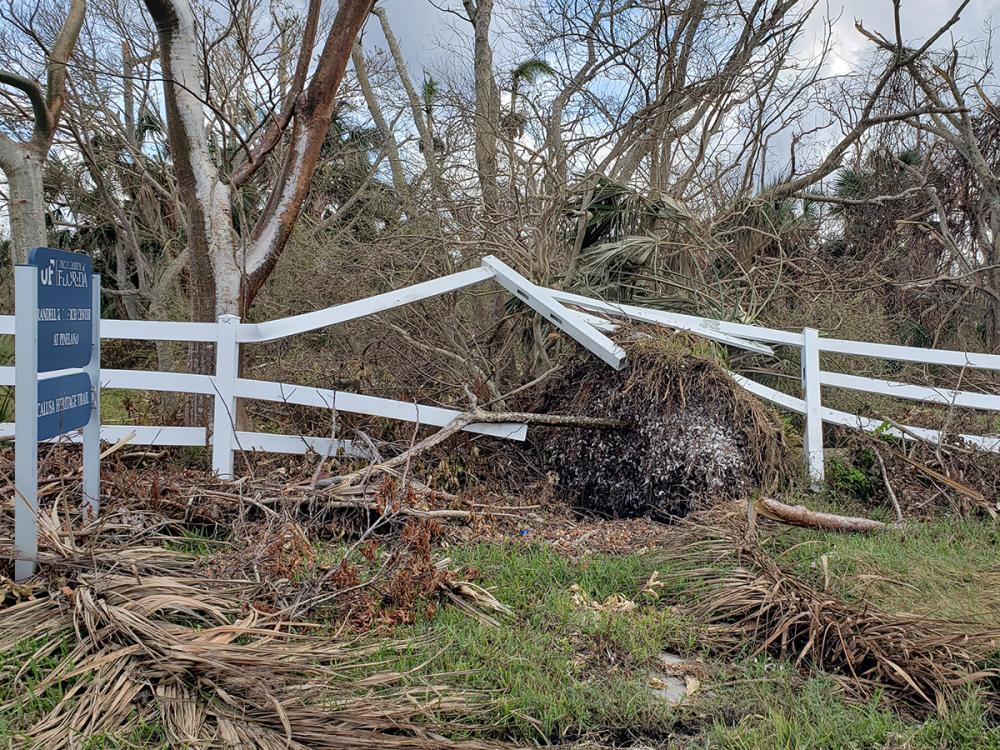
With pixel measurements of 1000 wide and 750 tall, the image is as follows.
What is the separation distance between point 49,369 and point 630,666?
3.02 m

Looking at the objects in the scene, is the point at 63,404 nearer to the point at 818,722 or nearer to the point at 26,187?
the point at 818,722

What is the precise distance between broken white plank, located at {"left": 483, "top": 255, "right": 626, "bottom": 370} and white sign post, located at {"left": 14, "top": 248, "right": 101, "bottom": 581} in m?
3.00

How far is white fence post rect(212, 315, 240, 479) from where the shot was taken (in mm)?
5285

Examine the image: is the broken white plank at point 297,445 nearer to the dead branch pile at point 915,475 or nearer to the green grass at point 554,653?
the green grass at point 554,653

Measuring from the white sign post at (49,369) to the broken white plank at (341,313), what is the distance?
128 cm

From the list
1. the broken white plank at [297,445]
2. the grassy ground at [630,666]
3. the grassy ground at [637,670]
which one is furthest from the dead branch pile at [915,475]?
the broken white plank at [297,445]

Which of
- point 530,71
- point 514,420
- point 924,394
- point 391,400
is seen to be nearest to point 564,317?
point 514,420

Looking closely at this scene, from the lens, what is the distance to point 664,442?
5.59 meters

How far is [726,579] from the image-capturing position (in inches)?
153

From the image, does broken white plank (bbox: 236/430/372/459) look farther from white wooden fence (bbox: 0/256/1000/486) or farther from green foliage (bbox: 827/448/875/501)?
green foliage (bbox: 827/448/875/501)

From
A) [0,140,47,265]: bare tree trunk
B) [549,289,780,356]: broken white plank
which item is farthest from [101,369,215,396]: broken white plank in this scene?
[0,140,47,265]: bare tree trunk

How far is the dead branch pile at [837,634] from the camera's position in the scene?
3.03 metres

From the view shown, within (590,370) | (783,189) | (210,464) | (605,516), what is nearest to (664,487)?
(605,516)

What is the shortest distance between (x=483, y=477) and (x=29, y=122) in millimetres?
11360
